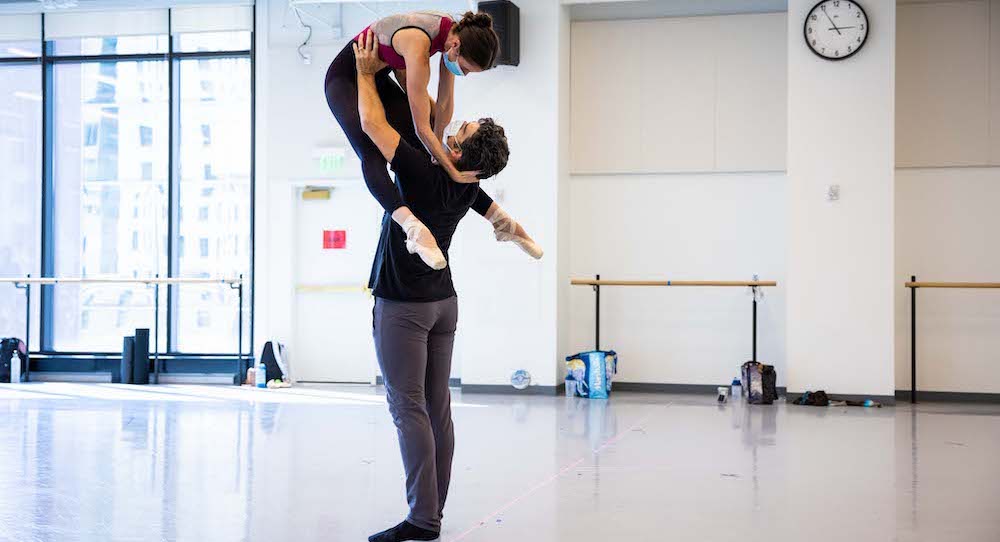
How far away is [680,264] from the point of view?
29.3ft

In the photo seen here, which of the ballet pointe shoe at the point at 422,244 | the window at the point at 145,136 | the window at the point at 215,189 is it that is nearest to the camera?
the ballet pointe shoe at the point at 422,244

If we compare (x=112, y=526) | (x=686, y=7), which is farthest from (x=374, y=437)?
(x=686, y=7)

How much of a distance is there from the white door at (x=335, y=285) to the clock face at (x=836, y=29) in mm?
4123

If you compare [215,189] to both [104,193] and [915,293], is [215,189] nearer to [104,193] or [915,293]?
[104,193]

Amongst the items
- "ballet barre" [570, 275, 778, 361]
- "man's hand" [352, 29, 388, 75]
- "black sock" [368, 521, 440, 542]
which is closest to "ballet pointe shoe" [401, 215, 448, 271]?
"man's hand" [352, 29, 388, 75]

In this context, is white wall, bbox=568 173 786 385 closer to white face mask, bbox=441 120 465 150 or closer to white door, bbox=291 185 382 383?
white door, bbox=291 185 382 383

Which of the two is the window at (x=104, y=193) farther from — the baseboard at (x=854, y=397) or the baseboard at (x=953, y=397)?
the baseboard at (x=953, y=397)

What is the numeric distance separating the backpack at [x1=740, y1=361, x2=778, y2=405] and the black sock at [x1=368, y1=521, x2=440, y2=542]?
5.22 metres

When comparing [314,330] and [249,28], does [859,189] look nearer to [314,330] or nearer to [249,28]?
[314,330]

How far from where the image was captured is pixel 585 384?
841 centimetres

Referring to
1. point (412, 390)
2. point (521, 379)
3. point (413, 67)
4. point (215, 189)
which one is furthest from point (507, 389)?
point (413, 67)

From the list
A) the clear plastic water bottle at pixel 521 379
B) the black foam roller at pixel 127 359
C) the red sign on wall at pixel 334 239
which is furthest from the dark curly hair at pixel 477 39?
the black foam roller at pixel 127 359

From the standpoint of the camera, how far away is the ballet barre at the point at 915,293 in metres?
7.94

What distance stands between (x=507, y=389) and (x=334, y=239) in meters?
2.31
